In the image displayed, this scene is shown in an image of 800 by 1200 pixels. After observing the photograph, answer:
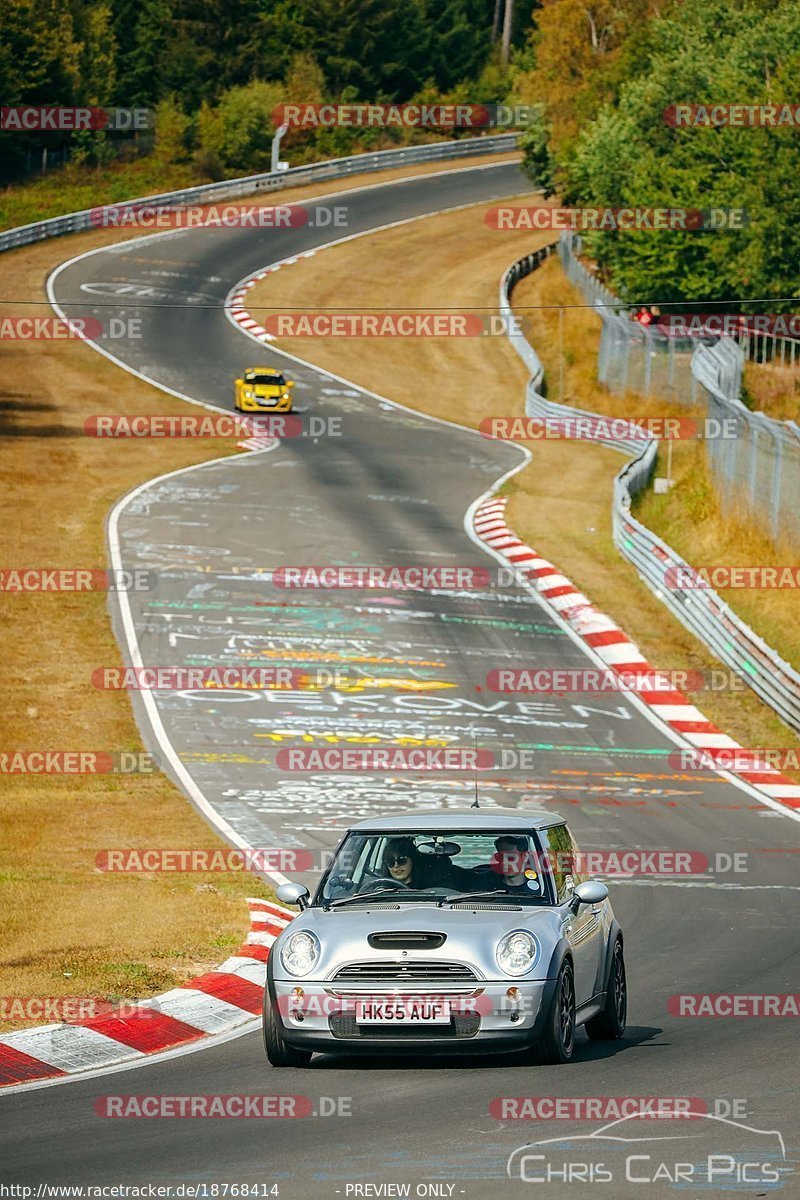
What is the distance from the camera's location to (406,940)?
10.6 meters

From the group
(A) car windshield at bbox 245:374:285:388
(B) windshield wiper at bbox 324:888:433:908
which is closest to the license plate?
(B) windshield wiper at bbox 324:888:433:908

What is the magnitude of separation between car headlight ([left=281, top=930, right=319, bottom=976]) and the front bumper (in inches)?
5.1

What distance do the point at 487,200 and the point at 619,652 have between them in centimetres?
6345

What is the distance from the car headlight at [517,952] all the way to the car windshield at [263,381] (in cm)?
4296

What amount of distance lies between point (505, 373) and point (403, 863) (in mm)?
52967

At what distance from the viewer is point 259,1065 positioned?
11.0 m

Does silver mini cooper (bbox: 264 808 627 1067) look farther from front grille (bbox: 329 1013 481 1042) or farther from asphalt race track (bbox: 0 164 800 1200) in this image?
asphalt race track (bbox: 0 164 800 1200)

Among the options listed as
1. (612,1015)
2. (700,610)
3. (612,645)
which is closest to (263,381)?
(700,610)

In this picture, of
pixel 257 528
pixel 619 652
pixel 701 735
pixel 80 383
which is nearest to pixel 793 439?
pixel 619 652

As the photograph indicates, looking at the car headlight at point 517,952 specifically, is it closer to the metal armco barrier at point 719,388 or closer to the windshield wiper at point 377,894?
the windshield wiper at point 377,894

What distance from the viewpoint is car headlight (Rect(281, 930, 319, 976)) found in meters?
10.7

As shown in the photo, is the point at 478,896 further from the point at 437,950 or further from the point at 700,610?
the point at 700,610

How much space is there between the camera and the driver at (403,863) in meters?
11.5

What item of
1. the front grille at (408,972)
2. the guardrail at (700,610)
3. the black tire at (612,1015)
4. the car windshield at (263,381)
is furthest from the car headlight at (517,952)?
the car windshield at (263,381)
